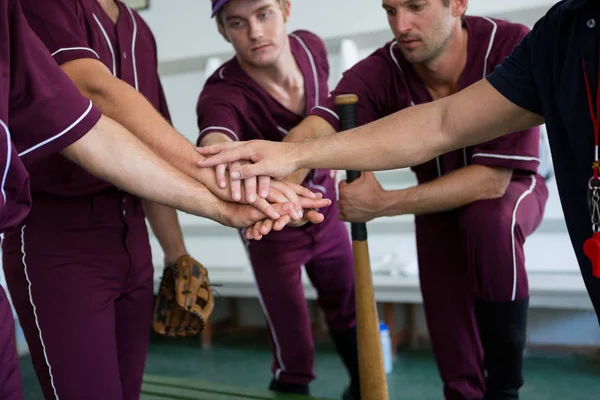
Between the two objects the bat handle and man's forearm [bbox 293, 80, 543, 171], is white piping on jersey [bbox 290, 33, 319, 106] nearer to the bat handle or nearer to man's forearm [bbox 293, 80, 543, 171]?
the bat handle

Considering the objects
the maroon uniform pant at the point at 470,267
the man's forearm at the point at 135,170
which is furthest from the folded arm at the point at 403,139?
the maroon uniform pant at the point at 470,267

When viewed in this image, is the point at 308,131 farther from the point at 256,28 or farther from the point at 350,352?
the point at 350,352

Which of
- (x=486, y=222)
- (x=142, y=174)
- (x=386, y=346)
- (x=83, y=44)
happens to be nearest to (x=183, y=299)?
(x=142, y=174)

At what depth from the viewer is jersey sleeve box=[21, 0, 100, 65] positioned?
1.66 meters

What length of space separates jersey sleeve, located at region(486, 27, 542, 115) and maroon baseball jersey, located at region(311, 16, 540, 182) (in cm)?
50

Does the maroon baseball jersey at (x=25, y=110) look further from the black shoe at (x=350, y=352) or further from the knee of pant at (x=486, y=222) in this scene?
the black shoe at (x=350, y=352)

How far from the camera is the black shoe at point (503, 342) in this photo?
195 cm

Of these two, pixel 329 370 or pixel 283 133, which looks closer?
pixel 283 133

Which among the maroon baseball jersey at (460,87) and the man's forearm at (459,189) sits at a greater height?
the maroon baseball jersey at (460,87)

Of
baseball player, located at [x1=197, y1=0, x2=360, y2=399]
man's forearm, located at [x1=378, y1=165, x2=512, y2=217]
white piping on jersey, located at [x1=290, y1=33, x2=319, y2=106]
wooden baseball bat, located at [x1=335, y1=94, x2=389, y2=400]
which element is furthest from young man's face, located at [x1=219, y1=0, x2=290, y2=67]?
man's forearm, located at [x1=378, y1=165, x2=512, y2=217]

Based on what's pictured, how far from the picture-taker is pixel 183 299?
2.04m

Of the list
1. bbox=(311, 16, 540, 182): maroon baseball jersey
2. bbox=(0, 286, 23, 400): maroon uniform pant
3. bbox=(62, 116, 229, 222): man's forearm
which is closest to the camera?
bbox=(0, 286, 23, 400): maroon uniform pant

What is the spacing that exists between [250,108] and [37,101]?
128 cm

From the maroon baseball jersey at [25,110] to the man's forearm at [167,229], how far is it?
84 cm
